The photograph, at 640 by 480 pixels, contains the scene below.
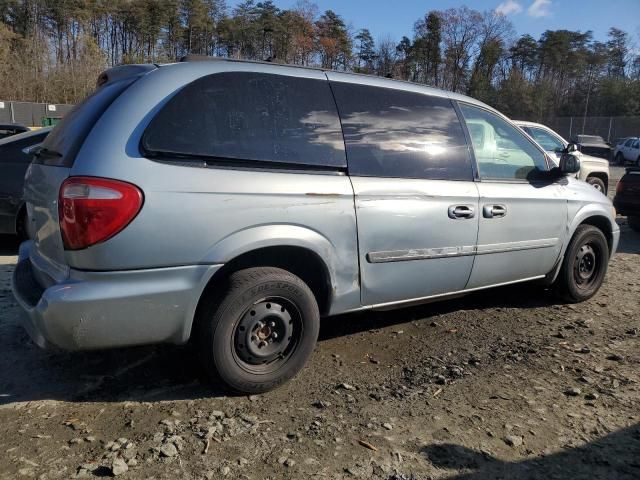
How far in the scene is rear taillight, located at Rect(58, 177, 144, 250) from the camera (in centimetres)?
262

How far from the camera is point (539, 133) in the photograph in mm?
11219

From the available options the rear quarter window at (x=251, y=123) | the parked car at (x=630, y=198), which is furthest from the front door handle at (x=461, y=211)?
the parked car at (x=630, y=198)

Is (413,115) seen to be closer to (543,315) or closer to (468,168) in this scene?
(468,168)

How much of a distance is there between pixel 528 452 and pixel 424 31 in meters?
72.0

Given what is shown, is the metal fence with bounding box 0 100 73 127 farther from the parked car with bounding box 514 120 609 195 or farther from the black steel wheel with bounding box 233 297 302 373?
the black steel wheel with bounding box 233 297 302 373

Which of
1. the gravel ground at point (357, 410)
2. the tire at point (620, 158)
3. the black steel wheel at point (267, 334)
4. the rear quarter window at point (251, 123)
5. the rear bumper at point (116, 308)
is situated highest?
the rear quarter window at point (251, 123)

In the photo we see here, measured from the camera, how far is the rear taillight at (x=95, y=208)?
103 inches

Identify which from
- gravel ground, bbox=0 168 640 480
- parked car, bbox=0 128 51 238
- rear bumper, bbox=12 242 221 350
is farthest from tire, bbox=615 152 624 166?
rear bumper, bbox=12 242 221 350

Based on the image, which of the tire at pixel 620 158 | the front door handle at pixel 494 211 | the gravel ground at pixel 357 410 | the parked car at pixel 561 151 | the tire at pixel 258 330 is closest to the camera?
the gravel ground at pixel 357 410

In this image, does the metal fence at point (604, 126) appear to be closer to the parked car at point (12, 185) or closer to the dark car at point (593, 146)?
the dark car at point (593, 146)

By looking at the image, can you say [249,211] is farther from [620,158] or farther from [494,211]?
[620,158]

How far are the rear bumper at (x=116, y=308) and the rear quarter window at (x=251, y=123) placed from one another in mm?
648

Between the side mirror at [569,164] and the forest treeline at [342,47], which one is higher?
the forest treeline at [342,47]

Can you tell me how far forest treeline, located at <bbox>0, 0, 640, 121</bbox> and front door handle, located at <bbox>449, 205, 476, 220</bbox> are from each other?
51058 mm
